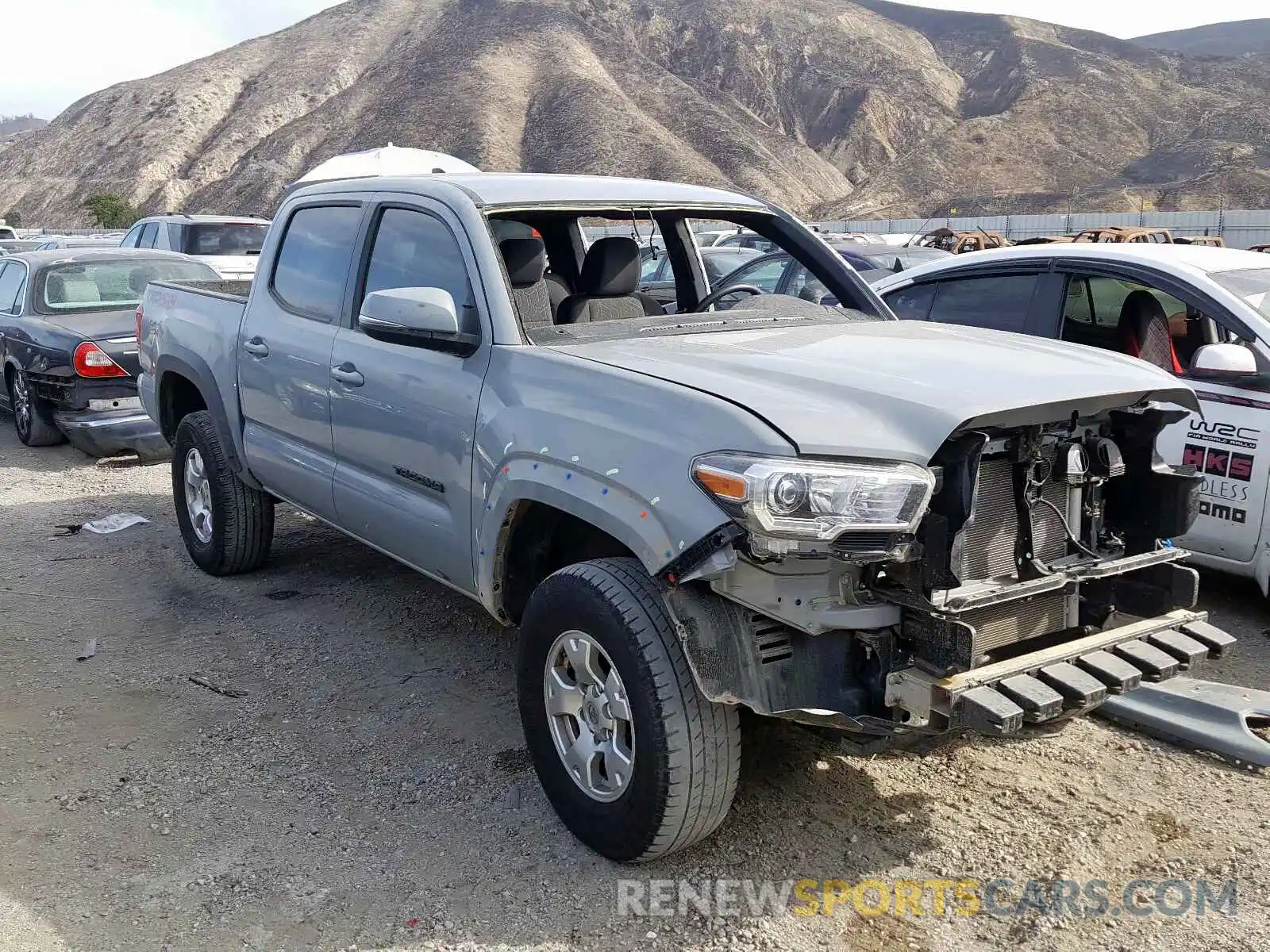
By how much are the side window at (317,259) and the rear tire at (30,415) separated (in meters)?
5.19

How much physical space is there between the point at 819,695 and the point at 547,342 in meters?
1.51

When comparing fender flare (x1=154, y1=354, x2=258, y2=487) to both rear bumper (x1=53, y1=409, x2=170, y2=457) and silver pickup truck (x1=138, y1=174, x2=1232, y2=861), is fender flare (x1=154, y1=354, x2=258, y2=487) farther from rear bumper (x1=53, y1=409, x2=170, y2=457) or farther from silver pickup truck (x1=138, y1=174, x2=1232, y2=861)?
rear bumper (x1=53, y1=409, x2=170, y2=457)

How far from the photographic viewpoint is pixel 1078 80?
2913 inches

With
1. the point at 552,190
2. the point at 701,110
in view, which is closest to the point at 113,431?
the point at 552,190

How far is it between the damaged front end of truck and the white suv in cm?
1225

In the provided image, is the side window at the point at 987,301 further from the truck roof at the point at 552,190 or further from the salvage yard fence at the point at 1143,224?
the salvage yard fence at the point at 1143,224

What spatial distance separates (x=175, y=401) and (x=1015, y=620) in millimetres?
4974

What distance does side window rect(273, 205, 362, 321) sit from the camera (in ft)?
15.2

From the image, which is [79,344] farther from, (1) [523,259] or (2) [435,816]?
(2) [435,816]

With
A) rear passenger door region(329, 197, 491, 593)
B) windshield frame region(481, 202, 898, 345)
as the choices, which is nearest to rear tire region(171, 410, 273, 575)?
rear passenger door region(329, 197, 491, 593)

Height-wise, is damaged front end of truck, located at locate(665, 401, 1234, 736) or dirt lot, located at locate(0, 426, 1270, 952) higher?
damaged front end of truck, located at locate(665, 401, 1234, 736)

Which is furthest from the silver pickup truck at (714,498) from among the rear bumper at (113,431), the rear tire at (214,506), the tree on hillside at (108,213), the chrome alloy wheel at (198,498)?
the tree on hillside at (108,213)

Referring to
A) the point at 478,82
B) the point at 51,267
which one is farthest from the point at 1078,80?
the point at 51,267

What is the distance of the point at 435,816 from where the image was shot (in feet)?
11.9
